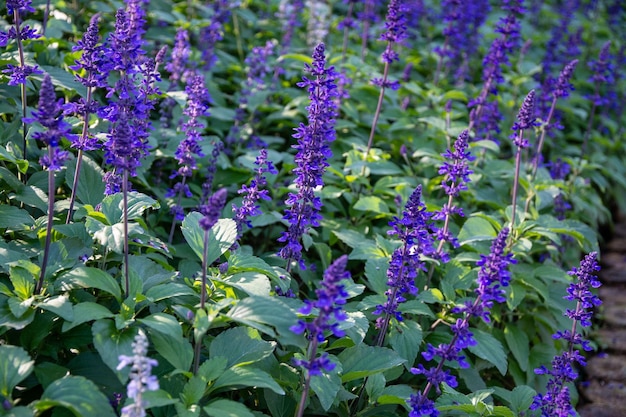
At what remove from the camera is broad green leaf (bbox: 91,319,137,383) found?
3502mm

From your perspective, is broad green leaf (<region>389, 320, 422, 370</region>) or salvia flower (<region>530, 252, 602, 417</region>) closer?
salvia flower (<region>530, 252, 602, 417</region>)

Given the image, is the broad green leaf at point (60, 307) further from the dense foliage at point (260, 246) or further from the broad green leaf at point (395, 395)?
the broad green leaf at point (395, 395)

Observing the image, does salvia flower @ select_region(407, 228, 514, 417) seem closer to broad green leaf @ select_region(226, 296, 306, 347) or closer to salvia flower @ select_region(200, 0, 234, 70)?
broad green leaf @ select_region(226, 296, 306, 347)

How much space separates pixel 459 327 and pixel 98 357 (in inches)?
85.1

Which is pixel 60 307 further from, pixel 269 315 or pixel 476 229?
pixel 476 229

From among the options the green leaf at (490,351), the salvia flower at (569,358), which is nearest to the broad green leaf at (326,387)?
the green leaf at (490,351)

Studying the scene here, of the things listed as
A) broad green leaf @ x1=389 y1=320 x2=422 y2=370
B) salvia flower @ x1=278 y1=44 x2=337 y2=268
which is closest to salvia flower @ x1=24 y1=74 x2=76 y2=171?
salvia flower @ x1=278 y1=44 x2=337 y2=268

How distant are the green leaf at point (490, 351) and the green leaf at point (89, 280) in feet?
8.28

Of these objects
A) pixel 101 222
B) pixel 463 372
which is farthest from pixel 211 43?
pixel 463 372

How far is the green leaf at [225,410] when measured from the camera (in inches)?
138

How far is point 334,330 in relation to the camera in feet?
11.5

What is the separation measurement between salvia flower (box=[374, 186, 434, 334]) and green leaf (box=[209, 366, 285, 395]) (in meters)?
1.04

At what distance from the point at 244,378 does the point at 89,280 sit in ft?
3.48

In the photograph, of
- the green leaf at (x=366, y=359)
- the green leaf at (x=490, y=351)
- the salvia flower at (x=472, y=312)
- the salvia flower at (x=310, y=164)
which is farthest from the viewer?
the green leaf at (x=490, y=351)
